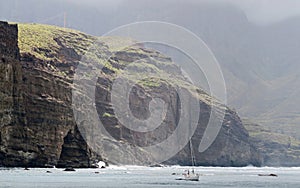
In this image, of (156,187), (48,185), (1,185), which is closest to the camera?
(1,185)

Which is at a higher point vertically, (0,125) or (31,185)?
(0,125)

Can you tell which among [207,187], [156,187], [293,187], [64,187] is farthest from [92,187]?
[293,187]

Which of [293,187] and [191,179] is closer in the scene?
[293,187]

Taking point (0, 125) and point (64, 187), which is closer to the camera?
point (64, 187)

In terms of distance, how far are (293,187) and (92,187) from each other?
51.6 meters

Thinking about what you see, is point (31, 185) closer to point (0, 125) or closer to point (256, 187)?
point (256, 187)

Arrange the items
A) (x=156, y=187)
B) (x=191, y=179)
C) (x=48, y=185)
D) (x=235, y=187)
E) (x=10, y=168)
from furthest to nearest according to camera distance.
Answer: (x=10, y=168)
(x=191, y=179)
(x=235, y=187)
(x=156, y=187)
(x=48, y=185)

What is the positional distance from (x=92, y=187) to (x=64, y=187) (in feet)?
21.9

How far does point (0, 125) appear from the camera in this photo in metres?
200

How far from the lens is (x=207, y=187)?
145 m

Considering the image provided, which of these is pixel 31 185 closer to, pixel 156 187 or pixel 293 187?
pixel 156 187

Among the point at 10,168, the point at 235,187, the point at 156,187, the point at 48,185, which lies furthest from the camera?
the point at 10,168

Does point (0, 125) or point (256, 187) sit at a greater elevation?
point (0, 125)

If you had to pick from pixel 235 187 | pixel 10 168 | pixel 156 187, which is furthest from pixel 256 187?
pixel 10 168
